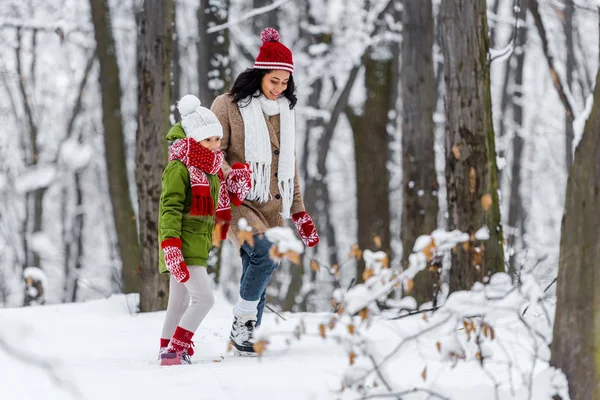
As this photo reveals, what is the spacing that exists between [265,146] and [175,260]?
918 millimetres

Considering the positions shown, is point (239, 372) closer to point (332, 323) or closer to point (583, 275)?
point (332, 323)

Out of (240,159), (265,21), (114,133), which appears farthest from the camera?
(265,21)

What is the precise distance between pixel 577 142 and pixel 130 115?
17.6 m

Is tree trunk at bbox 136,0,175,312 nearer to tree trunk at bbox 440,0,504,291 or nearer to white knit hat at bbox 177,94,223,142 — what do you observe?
tree trunk at bbox 440,0,504,291

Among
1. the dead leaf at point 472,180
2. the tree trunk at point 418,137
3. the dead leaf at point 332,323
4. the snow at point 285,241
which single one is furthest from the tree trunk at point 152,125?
the dead leaf at point 332,323

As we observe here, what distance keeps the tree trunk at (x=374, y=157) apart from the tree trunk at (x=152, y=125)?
467cm

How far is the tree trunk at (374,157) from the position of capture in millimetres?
11742

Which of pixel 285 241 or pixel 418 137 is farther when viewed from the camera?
pixel 418 137

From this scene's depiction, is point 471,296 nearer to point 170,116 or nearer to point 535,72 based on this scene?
point 170,116

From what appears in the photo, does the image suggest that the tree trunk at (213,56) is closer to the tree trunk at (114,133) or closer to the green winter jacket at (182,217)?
the tree trunk at (114,133)

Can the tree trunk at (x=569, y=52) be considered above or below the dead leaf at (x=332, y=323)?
above

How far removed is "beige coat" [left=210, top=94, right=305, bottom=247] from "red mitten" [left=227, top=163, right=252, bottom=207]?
0.47 feet

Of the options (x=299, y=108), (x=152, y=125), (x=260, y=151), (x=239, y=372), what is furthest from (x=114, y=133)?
(x=239, y=372)

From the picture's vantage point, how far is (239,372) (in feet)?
13.4
